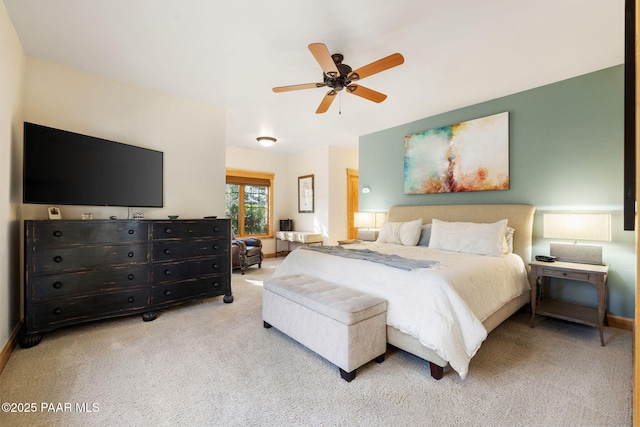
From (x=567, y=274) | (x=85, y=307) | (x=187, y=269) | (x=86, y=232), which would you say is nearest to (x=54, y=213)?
(x=86, y=232)

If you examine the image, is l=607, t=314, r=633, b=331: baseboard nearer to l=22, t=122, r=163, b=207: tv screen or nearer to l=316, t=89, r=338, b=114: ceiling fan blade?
l=316, t=89, r=338, b=114: ceiling fan blade

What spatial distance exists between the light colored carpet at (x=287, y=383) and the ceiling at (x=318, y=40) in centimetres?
267

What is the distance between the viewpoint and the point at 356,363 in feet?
6.25

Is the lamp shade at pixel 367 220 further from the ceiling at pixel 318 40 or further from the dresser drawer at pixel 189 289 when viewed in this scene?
the dresser drawer at pixel 189 289

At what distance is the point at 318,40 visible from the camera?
2447 millimetres

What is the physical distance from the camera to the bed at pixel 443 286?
1.89 meters

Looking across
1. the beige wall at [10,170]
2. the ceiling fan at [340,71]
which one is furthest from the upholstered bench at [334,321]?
the beige wall at [10,170]

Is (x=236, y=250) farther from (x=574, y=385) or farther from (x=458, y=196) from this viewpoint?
(x=574, y=385)

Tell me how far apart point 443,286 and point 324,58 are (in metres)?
1.96

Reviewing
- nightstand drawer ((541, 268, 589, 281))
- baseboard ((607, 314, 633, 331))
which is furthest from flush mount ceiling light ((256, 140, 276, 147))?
baseboard ((607, 314, 633, 331))

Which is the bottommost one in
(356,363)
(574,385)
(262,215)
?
(574,385)

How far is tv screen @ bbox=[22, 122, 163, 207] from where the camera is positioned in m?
2.44

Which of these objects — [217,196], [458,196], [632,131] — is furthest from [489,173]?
[217,196]

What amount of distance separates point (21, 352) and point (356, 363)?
2686 millimetres
